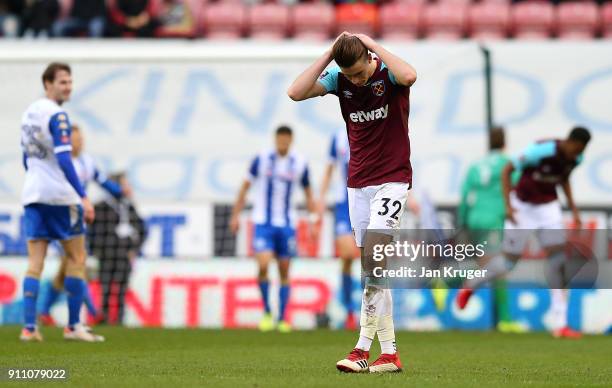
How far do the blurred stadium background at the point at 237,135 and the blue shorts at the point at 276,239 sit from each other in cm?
109

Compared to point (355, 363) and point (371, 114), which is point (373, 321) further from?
point (371, 114)

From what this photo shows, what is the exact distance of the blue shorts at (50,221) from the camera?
10.3 meters

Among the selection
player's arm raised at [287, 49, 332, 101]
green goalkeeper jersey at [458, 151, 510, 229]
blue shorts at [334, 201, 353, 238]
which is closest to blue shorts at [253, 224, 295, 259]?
blue shorts at [334, 201, 353, 238]

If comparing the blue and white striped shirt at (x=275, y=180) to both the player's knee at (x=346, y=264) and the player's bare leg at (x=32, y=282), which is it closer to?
the player's knee at (x=346, y=264)

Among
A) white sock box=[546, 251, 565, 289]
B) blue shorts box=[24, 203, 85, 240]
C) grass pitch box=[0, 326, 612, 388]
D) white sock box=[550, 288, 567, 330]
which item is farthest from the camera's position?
white sock box=[546, 251, 565, 289]

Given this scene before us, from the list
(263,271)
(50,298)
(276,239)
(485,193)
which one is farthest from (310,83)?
(50,298)

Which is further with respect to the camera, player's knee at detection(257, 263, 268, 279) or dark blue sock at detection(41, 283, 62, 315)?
dark blue sock at detection(41, 283, 62, 315)

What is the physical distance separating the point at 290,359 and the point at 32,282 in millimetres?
2681

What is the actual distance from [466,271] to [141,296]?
15.0 feet

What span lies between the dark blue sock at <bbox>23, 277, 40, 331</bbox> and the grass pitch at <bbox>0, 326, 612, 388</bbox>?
24cm

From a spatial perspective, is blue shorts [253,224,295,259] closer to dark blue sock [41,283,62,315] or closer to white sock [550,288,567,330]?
dark blue sock [41,283,62,315]

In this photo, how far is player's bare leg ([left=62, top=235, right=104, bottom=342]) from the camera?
10.5m

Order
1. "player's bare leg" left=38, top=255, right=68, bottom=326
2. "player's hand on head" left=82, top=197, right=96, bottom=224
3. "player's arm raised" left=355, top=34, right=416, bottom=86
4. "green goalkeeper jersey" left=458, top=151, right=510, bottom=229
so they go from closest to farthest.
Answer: "player's arm raised" left=355, top=34, right=416, bottom=86 < "player's hand on head" left=82, top=197, right=96, bottom=224 < "player's bare leg" left=38, top=255, right=68, bottom=326 < "green goalkeeper jersey" left=458, top=151, right=510, bottom=229

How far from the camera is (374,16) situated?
20.1m
